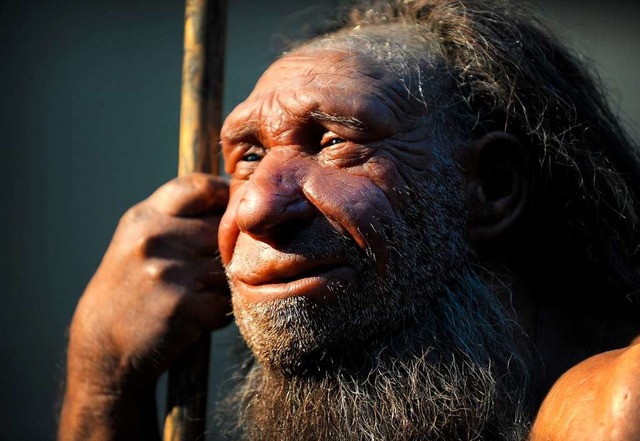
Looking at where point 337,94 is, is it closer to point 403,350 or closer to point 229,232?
point 229,232

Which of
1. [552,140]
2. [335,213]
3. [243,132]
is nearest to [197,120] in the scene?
[243,132]

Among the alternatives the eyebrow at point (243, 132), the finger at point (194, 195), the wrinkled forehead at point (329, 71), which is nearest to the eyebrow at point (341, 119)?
the wrinkled forehead at point (329, 71)

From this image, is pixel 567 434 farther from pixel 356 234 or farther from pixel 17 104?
pixel 17 104

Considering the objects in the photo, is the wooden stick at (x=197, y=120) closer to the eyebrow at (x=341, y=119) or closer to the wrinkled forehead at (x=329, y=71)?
the wrinkled forehead at (x=329, y=71)

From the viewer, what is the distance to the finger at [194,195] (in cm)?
328

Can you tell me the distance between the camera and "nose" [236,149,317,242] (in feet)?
8.93

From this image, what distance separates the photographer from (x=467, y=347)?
292 centimetres

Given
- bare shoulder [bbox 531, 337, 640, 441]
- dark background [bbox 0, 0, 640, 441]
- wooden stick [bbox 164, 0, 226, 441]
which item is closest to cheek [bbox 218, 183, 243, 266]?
wooden stick [bbox 164, 0, 226, 441]

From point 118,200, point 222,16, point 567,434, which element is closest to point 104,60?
point 118,200

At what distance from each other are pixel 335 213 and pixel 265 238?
0.22m

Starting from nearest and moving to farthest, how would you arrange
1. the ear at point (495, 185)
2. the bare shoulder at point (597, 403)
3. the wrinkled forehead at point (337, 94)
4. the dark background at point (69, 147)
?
1. the bare shoulder at point (597, 403)
2. the wrinkled forehead at point (337, 94)
3. the ear at point (495, 185)
4. the dark background at point (69, 147)

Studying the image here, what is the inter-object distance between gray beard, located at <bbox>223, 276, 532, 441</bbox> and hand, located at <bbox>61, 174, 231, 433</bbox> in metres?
0.44

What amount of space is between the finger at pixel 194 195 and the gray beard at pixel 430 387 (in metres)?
0.64

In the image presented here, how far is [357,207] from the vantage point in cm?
279
